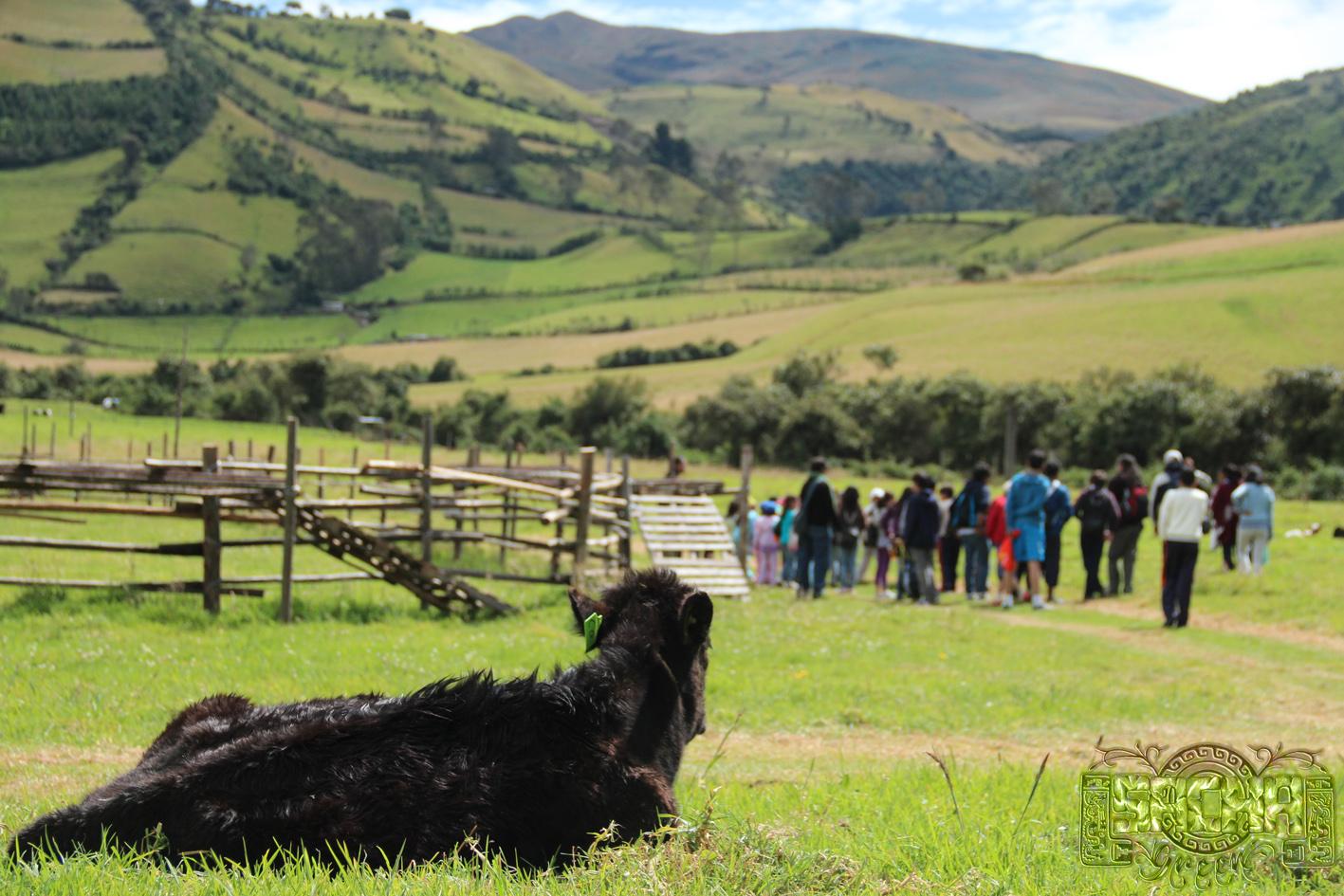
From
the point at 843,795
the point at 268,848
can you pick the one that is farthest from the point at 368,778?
the point at 843,795

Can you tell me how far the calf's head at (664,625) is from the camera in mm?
5035

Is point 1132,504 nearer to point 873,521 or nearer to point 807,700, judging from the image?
point 873,521

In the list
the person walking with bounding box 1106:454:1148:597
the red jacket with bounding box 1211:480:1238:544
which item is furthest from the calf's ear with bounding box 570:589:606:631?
the red jacket with bounding box 1211:480:1238:544

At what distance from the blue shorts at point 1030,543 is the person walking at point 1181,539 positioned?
2.24 meters

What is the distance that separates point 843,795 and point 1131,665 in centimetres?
814

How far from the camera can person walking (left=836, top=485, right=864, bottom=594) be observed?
827 inches

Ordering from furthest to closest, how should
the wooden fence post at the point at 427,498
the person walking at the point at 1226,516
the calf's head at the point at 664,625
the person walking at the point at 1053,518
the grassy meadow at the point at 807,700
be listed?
the person walking at the point at 1226,516 → the person walking at the point at 1053,518 → the wooden fence post at the point at 427,498 → the calf's head at the point at 664,625 → the grassy meadow at the point at 807,700

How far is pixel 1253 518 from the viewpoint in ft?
63.1

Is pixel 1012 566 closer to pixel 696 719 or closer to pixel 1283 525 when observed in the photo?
pixel 1283 525

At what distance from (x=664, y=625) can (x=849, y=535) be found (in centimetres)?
1623

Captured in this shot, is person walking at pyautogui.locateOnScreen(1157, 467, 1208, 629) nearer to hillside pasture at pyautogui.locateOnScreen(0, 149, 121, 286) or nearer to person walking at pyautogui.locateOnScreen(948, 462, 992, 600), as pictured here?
person walking at pyautogui.locateOnScreen(948, 462, 992, 600)

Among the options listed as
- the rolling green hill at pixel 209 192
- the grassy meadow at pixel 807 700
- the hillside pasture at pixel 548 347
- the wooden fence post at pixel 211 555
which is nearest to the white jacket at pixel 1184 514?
the grassy meadow at pixel 807 700

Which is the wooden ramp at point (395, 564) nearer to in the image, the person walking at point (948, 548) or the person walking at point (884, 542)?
the person walking at point (884, 542)
